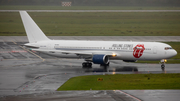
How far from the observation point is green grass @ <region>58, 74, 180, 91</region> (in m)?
27.3

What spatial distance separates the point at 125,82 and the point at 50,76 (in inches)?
361

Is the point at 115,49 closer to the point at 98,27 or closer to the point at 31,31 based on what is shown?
the point at 31,31

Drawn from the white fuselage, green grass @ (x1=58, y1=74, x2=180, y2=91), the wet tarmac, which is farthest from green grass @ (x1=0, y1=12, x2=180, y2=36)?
green grass @ (x1=58, y1=74, x2=180, y2=91)

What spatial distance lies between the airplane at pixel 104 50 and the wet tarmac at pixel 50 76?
1.34m

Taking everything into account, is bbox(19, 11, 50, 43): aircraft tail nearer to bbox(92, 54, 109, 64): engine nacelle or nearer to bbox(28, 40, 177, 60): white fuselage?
bbox(28, 40, 177, 60): white fuselage

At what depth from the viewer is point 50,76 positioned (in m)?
33.9

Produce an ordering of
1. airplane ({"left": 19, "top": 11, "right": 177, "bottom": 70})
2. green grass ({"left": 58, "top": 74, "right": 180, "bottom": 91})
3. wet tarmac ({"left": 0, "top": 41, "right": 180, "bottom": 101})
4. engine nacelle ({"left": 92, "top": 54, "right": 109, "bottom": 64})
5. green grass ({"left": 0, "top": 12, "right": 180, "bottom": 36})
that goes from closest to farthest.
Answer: wet tarmac ({"left": 0, "top": 41, "right": 180, "bottom": 101}), green grass ({"left": 58, "top": 74, "right": 180, "bottom": 91}), engine nacelle ({"left": 92, "top": 54, "right": 109, "bottom": 64}), airplane ({"left": 19, "top": 11, "right": 177, "bottom": 70}), green grass ({"left": 0, "top": 12, "right": 180, "bottom": 36})

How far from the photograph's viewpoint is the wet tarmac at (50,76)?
23.2m

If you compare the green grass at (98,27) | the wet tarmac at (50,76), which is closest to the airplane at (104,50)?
the wet tarmac at (50,76)

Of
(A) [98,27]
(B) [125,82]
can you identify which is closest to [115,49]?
(B) [125,82]

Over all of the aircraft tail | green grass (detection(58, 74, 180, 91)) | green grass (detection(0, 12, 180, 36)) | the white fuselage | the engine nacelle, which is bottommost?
green grass (detection(58, 74, 180, 91))

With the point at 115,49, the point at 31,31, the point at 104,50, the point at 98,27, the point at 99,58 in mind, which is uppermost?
the point at 98,27

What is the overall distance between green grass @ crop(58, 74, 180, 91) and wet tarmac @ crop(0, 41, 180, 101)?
162 cm

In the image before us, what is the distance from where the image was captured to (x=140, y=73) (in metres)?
35.5
